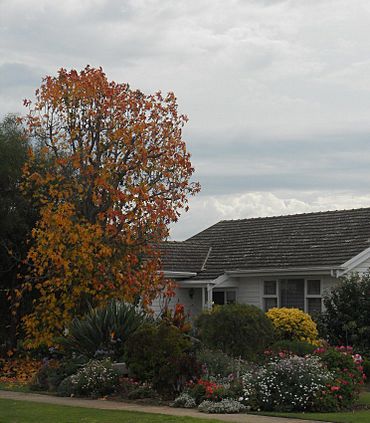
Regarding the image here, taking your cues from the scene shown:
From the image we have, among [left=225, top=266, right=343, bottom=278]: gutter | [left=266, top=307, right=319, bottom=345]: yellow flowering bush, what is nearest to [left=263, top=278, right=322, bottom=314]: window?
[left=225, top=266, right=343, bottom=278]: gutter

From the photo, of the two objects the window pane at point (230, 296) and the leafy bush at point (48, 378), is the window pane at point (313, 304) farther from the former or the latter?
the leafy bush at point (48, 378)

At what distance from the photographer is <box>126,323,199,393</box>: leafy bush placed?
17.3 meters

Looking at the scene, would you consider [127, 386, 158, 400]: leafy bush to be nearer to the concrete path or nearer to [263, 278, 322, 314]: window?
the concrete path

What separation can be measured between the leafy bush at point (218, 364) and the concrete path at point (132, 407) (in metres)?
1.53

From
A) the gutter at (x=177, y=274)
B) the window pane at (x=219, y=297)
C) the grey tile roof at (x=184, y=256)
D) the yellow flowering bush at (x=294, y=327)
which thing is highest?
the grey tile roof at (x=184, y=256)

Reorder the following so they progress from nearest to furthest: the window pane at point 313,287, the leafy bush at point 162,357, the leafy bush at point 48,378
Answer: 1. the leafy bush at point 162,357
2. the leafy bush at point 48,378
3. the window pane at point 313,287

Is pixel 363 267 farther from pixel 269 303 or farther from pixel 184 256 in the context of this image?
pixel 184 256

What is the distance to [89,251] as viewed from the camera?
75.9ft

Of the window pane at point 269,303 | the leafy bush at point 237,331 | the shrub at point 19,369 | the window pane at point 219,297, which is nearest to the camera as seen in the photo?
the leafy bush at point 237,331

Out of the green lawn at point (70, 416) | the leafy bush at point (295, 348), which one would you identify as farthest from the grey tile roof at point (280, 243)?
the green lawn at point (70, 416)

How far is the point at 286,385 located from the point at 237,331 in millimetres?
2530

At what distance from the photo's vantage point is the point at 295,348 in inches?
763

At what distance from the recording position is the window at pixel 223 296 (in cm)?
3094

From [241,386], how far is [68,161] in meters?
10.6
